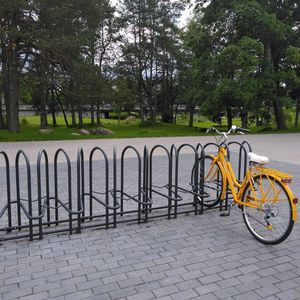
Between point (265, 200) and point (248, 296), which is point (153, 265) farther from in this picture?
point (265, 200)

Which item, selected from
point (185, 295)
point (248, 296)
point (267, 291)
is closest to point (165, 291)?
point (185, 295)

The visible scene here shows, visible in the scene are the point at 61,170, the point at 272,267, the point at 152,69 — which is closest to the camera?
the point at 272,267

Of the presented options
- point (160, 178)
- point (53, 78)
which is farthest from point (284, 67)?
point (160, 178)

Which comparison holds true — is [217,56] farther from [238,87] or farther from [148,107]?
[148,107]

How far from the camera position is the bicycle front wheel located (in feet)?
11.7

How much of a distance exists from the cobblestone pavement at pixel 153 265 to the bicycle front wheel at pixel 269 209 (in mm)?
131

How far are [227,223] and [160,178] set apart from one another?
129 inches

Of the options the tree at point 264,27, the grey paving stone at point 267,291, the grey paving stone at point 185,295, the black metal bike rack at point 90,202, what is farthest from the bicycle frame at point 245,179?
the tree at point 264,27

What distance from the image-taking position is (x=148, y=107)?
3294 cm

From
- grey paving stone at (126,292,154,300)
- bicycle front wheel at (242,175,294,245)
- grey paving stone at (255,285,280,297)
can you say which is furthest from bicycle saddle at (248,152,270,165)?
grey paving stone at (126,292,154,300)

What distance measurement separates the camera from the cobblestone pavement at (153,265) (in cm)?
279

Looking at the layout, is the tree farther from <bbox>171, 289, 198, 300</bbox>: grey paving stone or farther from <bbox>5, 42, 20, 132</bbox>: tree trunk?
<bbox>171, 289, 198, 300</bbox>: grey paving stone

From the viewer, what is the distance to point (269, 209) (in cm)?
380

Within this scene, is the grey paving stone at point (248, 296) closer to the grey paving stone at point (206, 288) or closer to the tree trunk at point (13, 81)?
the grey paving stone at point (206, 288)
